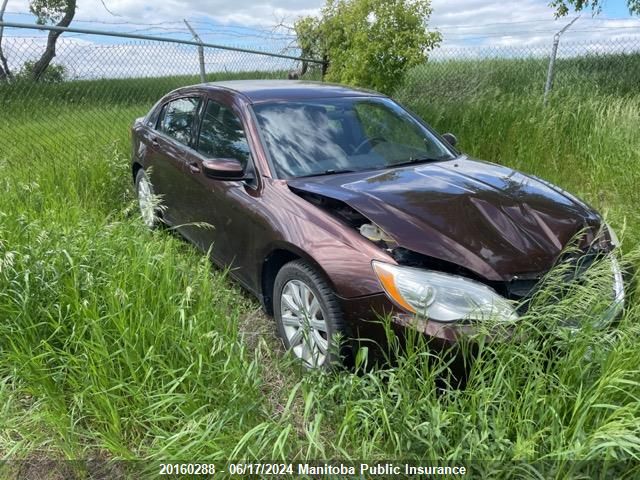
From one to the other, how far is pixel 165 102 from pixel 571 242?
12.5 feet

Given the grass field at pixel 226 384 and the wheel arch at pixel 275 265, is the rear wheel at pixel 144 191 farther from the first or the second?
the wheel arch at pixel 275 265

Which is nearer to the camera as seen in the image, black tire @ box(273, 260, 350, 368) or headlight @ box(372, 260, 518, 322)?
headlight @ box(372, 260, 518, 322)

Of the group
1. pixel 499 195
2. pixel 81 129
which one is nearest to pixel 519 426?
pixel 499 195

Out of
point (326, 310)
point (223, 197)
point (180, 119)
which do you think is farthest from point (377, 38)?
point (326, 310)

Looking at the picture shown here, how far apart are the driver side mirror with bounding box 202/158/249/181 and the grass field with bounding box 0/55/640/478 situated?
0.58 m

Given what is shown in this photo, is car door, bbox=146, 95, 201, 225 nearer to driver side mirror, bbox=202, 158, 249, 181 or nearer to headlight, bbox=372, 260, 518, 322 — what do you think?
driver side mirror, bbox=202, 158, 249, 181

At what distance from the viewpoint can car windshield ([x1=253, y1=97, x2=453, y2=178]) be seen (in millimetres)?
3189

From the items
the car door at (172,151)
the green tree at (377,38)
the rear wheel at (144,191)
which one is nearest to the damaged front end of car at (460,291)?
the car door at (172,151)

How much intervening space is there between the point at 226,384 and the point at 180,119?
111 inches

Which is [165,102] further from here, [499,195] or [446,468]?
[446,468]

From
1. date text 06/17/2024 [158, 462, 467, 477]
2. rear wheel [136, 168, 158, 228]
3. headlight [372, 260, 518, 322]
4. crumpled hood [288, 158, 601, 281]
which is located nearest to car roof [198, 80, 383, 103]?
crumpled hood [288, 158, 601, 281]

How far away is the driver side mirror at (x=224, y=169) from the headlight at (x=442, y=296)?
4.23 feet

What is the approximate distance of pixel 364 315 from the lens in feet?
7.55

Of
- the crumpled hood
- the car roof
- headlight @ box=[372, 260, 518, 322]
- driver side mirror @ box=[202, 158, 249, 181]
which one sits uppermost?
the car roof
